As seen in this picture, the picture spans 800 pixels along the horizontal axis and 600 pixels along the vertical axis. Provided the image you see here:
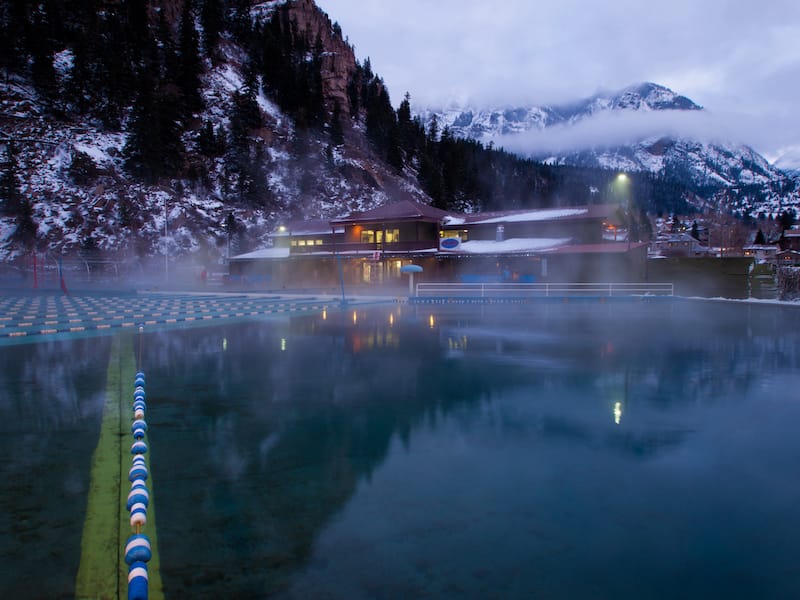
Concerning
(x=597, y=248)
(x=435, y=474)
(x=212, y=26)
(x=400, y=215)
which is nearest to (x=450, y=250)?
(x=400, y=215)

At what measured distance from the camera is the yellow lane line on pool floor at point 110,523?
11.6 feet

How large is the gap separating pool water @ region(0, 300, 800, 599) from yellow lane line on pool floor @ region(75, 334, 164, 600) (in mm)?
109

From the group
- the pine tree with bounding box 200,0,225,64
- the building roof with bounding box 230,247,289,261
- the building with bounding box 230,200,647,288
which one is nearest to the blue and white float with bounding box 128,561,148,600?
the building with bounding box 230,200,647,288

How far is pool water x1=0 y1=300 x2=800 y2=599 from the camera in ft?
12.1

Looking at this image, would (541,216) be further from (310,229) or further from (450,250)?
(310,229)

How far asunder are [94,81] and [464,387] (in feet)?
293

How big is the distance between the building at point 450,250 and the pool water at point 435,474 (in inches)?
955

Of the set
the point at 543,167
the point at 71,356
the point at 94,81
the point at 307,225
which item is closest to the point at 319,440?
the point at 71,356

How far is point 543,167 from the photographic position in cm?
13988

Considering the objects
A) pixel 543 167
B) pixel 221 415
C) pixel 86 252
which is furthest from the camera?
pixel 543 167

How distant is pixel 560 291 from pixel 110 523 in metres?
30.4

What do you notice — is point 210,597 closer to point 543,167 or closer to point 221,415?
point 221,415

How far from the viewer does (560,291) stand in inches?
1262

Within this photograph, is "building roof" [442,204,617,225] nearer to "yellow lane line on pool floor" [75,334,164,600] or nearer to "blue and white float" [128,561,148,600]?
"yellow lane line on pool floor" [75,334,164,600]
